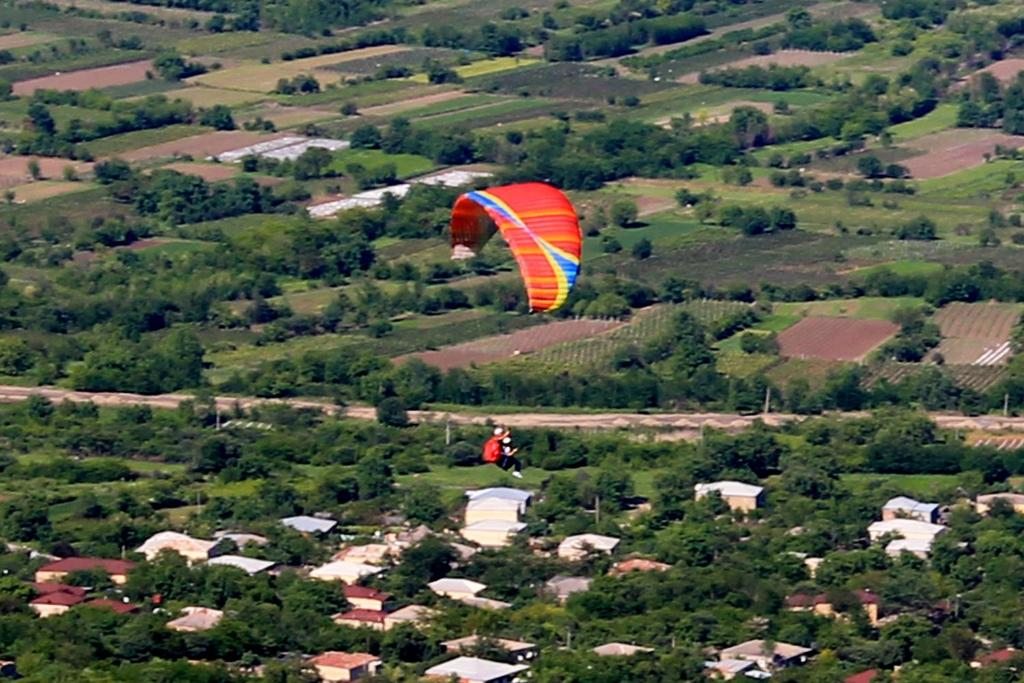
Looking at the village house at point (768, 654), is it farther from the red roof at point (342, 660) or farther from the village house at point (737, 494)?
the village house at point (737, 494)

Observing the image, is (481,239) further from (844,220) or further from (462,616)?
(844,220)

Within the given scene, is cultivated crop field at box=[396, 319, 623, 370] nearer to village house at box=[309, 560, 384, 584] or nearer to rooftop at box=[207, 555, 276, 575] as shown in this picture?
rooftop at box=[207, 555, 276, 575]

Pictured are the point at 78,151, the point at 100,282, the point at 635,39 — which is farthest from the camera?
the point at 635,39

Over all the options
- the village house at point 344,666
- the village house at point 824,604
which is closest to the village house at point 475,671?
the village house at point 344,666

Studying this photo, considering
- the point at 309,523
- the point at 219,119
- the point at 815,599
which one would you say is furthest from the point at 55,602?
the point at 219,119

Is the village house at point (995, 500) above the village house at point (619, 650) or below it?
below

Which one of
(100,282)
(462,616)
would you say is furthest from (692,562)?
(100,282)

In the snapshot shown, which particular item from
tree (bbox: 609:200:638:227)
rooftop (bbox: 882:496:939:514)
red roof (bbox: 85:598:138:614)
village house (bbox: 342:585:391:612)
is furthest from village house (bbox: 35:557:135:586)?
tree (bbox: 609:200:638:227)
